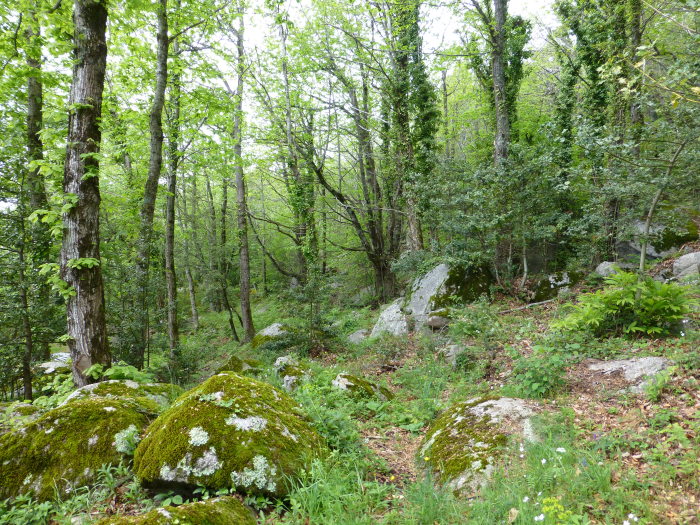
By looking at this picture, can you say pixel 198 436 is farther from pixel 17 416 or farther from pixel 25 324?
pixel 25 324

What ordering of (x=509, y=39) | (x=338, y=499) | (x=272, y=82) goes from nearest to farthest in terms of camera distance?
(x=338, y=499)
(x=509, y=39)
(x=272, y=82)

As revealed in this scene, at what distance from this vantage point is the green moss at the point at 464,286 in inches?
382

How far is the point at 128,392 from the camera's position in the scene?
4359mm

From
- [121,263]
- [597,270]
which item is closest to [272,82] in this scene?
[121,263]

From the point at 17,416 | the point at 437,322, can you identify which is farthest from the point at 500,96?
the point at 17,416

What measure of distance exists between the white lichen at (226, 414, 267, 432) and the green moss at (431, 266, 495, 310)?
7.25m

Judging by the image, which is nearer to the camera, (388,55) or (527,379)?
(527,379)

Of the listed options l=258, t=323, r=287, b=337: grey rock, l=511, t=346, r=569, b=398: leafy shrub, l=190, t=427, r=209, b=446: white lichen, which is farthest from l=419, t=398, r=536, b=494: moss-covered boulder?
l=258, t=323, r=287, b=337: grey rock

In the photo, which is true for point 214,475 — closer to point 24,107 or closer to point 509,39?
point 24,107

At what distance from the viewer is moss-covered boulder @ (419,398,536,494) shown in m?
3.32

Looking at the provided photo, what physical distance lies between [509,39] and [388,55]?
14.3 feet

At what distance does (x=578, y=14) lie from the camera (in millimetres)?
11844

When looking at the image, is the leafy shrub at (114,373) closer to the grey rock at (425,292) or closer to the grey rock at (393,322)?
the grey rock at (393,322)

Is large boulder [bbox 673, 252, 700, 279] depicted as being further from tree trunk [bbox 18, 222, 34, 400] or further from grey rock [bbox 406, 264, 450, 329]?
tree trunk [bbox 18, 222, 34, 400]
